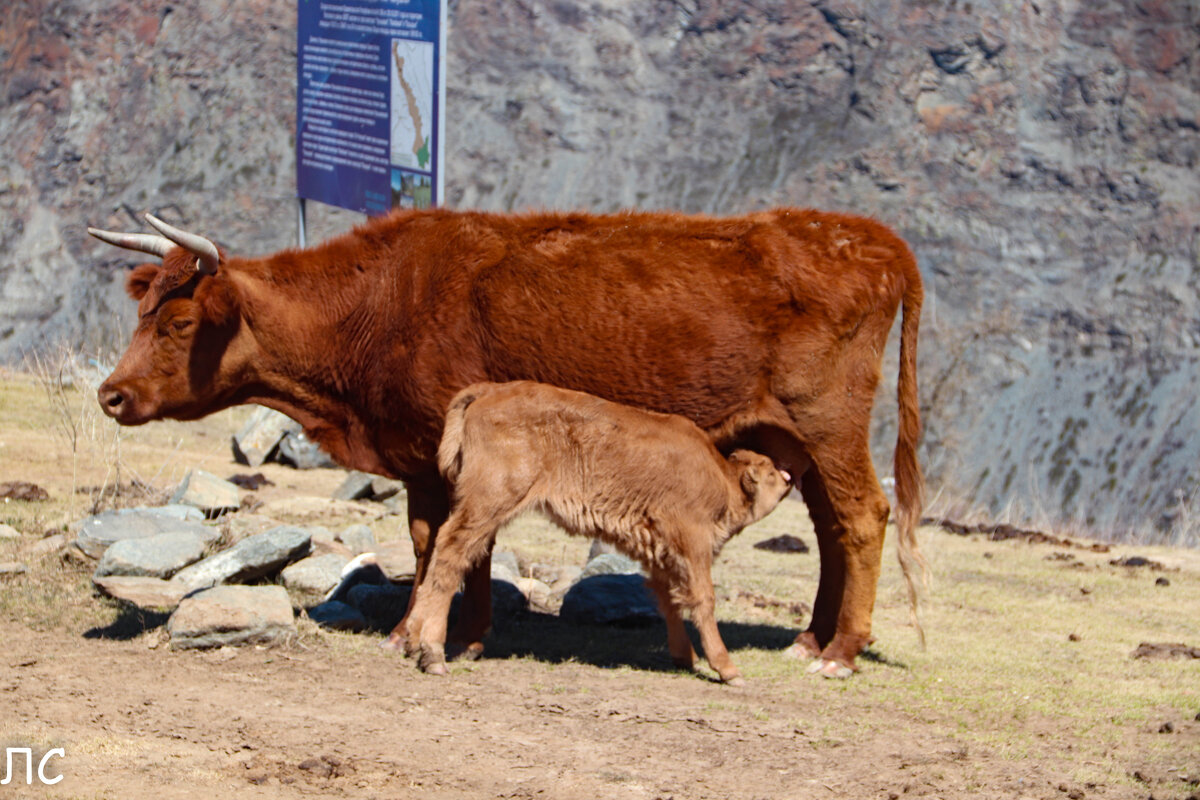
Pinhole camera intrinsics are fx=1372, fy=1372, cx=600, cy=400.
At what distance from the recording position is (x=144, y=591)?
796 cm

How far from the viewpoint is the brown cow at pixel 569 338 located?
726cm

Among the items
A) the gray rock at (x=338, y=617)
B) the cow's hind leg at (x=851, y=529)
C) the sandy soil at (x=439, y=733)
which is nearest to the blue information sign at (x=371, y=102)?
the gray rock at (x=338, y=617)

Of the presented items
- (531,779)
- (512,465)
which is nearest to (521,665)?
(512,465)

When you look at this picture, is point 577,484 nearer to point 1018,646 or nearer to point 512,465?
point 512,465

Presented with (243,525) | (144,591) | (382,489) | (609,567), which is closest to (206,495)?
(243,525)

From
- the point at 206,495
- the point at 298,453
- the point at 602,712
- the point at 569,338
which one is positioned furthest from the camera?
the point at 298,453

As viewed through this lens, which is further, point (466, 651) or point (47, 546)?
point (47, 546)

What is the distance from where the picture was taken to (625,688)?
21.7 ft

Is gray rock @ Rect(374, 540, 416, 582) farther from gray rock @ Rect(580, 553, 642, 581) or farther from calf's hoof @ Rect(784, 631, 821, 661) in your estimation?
calf's hoof @ Rect(784, 631, 821, 661)

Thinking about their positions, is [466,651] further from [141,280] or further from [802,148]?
[802,148]

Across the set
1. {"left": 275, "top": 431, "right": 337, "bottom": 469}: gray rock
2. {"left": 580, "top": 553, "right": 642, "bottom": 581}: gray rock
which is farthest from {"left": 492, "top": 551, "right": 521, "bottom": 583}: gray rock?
{"left": 275, "top": 431, "right": 337, "bottom": 469}: gray rock

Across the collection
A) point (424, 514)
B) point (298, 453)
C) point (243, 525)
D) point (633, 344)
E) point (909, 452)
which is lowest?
point (298, 453)

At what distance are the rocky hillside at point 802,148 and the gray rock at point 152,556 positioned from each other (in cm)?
1713

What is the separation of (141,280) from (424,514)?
2.04 metres
